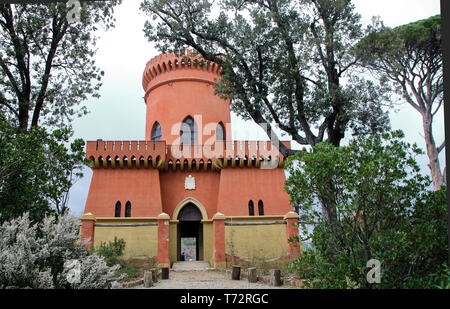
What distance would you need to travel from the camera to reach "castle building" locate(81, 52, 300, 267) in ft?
44.6

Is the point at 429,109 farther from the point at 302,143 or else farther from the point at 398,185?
the point at 398,185

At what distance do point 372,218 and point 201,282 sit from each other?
577 centimetres

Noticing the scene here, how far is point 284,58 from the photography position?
940cm

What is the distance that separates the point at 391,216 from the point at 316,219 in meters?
1.12

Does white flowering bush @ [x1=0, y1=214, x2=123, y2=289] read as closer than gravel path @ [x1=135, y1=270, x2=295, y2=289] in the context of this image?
Yes

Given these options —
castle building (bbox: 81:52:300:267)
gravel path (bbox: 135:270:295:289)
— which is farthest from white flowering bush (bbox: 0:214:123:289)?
castle building (bbox: 81:52:300:267)

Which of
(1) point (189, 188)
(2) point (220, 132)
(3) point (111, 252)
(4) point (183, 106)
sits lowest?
(3) point (111, 252)

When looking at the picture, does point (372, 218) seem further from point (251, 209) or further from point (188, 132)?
point (188, 132)

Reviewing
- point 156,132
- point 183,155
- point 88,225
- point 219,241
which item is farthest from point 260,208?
point 88,225

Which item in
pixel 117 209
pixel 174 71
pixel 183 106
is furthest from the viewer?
pixel 174 71

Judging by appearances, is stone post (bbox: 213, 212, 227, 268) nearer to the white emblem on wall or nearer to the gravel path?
the gravel path

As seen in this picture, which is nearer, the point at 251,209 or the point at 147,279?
the point at 147,279

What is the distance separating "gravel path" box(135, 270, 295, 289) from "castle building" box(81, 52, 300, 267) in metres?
1.80
